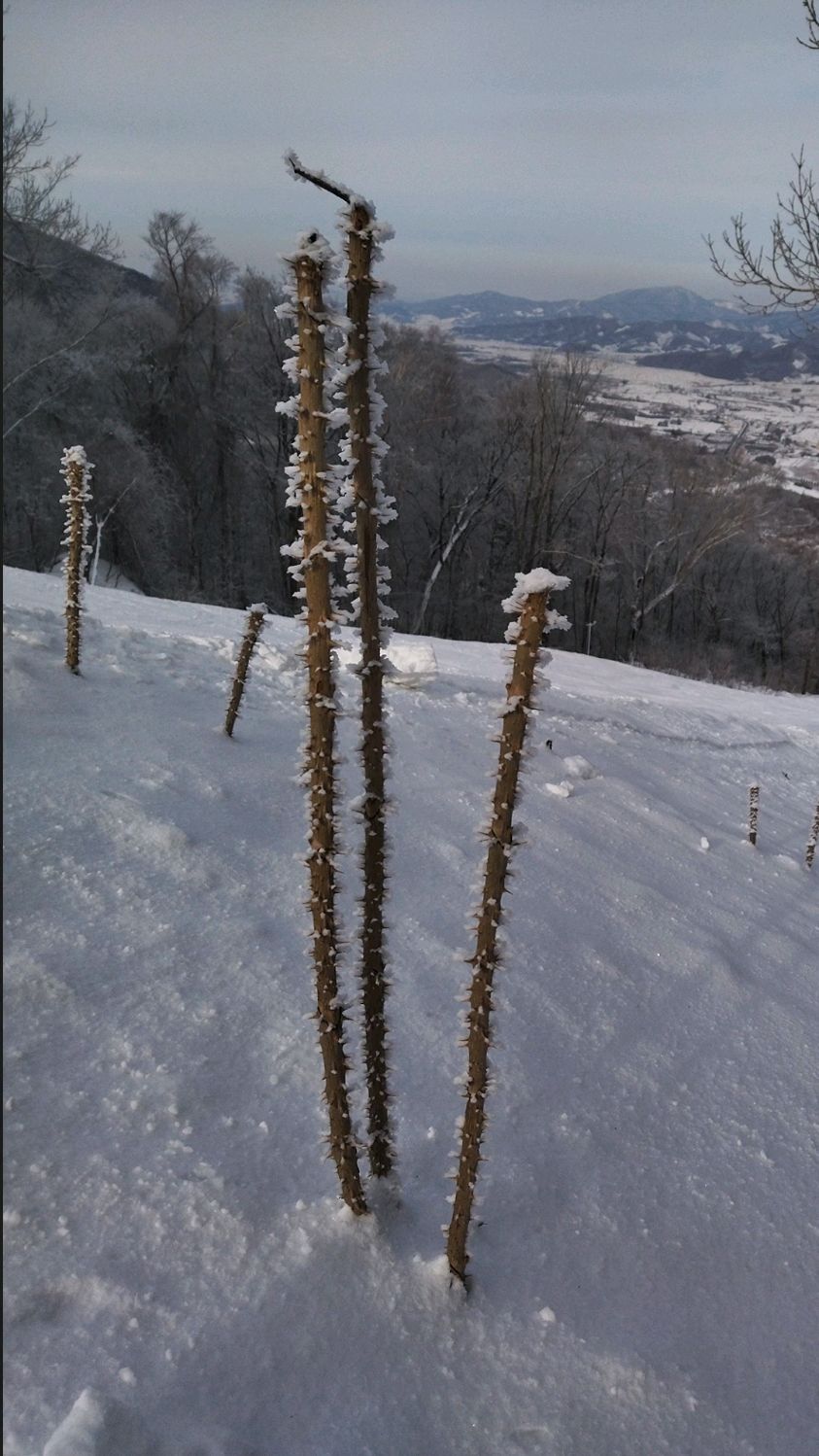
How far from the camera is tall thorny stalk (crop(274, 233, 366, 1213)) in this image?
4.49ft

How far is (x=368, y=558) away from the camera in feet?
5.29

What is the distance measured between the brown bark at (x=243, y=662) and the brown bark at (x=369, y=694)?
2209 mm

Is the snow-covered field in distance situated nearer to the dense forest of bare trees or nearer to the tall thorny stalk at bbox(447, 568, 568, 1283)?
the dense forest of bare trees

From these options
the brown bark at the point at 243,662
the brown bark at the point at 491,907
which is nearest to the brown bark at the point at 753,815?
the brown bark at the point at 243,662

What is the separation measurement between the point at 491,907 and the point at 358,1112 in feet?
3.03

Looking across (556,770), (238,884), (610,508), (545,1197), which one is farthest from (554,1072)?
(610,508)

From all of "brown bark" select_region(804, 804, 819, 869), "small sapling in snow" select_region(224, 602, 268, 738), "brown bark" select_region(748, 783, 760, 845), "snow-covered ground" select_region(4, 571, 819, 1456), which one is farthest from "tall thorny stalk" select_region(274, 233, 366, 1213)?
"brown bark" select_region(804, 804, 819, 869)

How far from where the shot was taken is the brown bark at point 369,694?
144cm

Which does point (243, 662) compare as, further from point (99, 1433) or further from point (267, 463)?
point (267, 463)

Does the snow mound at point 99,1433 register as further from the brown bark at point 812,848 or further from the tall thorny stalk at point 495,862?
the brown bark at point 812,848

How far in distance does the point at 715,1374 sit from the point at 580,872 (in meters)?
2.30

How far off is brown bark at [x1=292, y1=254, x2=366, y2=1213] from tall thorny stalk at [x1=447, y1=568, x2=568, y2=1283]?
0.85 feet

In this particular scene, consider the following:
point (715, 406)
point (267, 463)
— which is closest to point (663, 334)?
point (715, 406)

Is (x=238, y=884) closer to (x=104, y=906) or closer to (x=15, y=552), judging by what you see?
(x=104, y=906)
